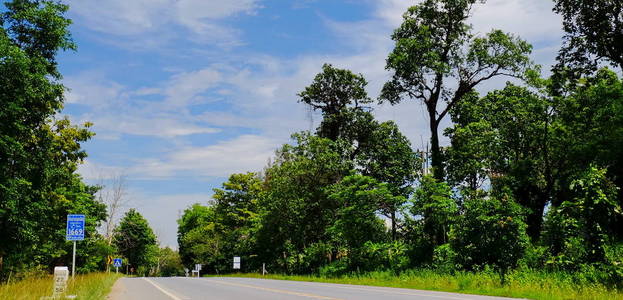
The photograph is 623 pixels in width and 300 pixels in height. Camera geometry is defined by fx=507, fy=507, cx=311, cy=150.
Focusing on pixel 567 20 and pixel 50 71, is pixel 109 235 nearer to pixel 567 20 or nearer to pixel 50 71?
pixel 50 71

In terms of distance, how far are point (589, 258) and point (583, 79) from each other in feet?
47.5

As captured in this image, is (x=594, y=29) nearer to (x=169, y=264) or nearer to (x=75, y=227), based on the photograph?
(x=75, y=227)

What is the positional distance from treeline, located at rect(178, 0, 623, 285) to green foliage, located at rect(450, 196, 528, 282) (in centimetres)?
6

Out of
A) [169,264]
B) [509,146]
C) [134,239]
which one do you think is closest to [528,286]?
[509,146]

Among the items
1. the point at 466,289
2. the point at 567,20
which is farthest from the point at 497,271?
the point at 567,20

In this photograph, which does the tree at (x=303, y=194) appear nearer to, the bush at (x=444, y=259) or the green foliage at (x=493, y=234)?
the bush at (x=444, y=259)

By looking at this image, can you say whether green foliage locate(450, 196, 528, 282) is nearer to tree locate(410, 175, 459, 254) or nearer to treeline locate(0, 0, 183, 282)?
tree locate(410, 175, 459, 254)

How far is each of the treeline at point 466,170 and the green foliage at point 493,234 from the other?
2.3 inches

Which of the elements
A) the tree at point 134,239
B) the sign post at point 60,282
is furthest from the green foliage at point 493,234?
the tree at point 134,239

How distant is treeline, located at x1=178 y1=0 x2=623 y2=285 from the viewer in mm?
20734

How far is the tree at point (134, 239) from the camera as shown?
328 ft

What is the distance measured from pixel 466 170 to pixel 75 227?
30582mm

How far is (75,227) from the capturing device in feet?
63.9

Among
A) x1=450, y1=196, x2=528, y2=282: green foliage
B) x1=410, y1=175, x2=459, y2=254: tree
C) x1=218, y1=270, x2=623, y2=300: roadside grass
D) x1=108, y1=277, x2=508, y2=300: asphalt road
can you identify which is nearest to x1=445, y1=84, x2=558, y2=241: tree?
x1=410, y1=175, x2=459, y2=254: tree
